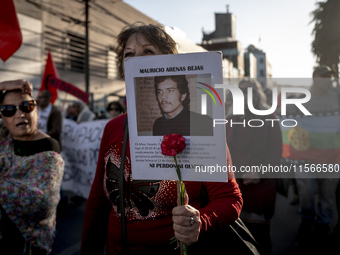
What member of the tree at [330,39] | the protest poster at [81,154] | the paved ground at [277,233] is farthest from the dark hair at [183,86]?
the protest poster at [81,154]

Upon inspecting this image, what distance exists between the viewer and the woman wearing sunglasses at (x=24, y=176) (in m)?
1.86

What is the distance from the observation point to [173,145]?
1.07 meters

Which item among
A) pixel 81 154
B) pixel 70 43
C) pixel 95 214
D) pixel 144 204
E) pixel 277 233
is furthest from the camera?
pixel 70 43

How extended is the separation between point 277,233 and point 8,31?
3.80 meters

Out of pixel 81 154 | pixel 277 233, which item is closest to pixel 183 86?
pixel 277 233

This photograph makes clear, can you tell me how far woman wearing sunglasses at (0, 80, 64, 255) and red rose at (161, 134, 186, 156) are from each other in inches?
47.5

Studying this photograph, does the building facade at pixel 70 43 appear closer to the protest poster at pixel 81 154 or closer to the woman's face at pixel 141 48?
the protest poster at pixel 81 154

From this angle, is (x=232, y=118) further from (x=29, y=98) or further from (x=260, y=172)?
(x=29, y=98)

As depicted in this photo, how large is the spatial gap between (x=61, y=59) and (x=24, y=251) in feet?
43.4

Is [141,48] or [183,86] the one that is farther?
[141,48]

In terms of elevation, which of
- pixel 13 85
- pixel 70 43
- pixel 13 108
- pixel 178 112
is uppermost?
pixel 70 43

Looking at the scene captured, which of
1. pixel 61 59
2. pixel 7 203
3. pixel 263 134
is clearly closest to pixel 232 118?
pixel 263 134

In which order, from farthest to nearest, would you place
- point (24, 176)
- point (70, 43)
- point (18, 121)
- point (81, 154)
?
1. point (70, 43)
2. point (81, 154)
3. point (18, 121)
4. point (24, 176)

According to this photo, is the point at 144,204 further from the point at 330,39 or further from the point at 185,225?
the point at 330,39
